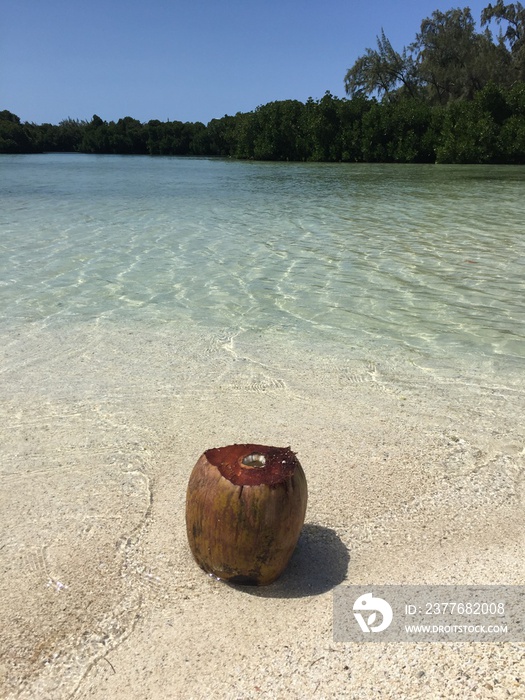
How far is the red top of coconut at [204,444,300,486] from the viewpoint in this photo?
7.73 ft

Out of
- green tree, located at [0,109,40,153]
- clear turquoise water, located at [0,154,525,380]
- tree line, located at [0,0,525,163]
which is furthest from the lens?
green tree, located at [0,109,40,153]

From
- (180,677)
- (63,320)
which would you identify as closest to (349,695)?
(180,677)

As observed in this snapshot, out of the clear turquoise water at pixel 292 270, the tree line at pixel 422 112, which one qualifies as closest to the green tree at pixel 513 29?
the tree line at pixel 422 112

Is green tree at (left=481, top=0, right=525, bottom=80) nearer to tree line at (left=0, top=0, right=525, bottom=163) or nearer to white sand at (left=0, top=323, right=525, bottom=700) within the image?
tree line at (left=0, top=0, right=525, bottom=163)

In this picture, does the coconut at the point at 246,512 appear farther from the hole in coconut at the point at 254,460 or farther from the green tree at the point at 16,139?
the green tree at the point at 16,139

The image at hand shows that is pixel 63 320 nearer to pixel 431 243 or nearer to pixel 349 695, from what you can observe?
pixel 349 695

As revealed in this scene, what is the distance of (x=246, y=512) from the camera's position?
7.62 feet

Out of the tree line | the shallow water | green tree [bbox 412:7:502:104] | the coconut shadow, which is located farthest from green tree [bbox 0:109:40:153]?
the coconut shadow

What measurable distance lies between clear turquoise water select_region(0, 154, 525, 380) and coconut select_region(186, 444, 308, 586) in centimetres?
310

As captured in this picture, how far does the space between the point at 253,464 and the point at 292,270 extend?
240 inches

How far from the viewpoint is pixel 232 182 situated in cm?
2514

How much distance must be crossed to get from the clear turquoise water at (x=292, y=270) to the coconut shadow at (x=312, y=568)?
2718 mm

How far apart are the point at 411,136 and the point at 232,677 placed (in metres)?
41.8

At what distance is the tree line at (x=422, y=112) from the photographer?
1444 inches
